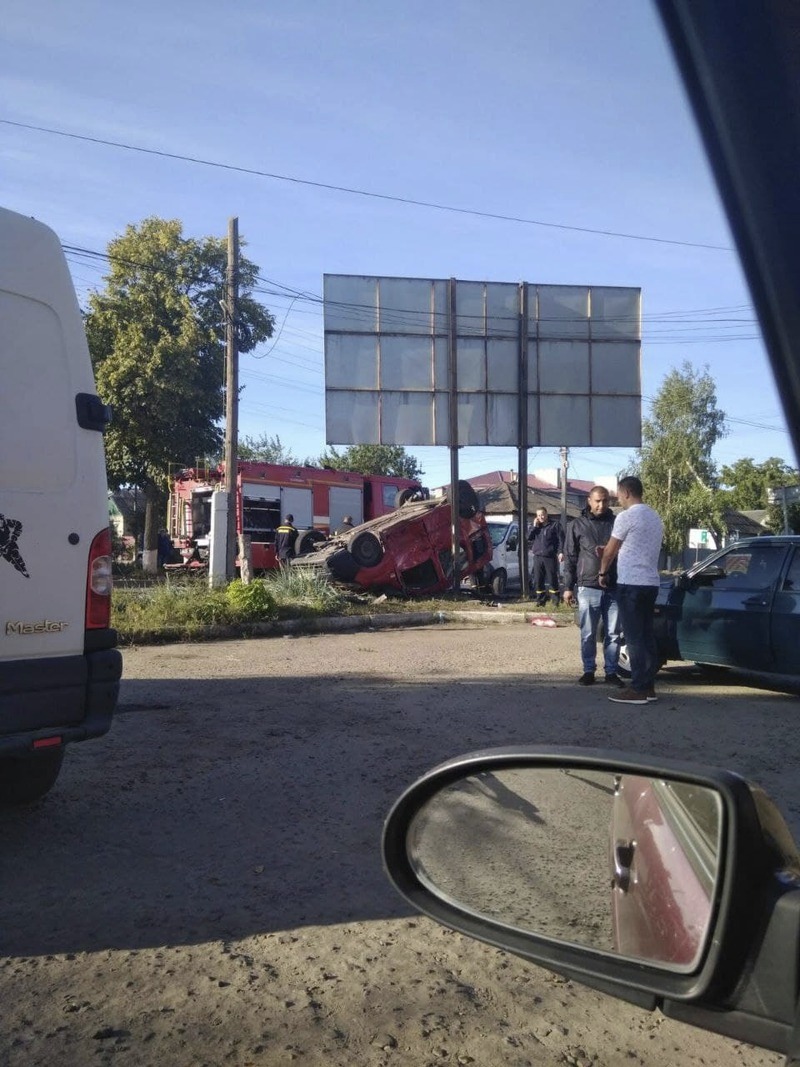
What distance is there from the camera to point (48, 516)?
13.9 feet

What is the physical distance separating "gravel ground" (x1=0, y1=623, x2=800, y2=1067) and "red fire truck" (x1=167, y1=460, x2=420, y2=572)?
13.9 meters

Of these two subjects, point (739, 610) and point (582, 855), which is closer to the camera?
point (582, 855)

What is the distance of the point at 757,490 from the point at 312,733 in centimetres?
4530

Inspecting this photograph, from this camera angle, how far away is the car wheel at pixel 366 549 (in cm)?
1672

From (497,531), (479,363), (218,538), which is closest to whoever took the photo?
(218,538)

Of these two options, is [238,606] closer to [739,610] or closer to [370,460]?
[739,610]

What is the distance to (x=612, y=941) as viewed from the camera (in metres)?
1.63

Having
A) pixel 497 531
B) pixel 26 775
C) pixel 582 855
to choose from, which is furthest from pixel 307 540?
pixel 582 855

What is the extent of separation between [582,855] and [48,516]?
312 cm

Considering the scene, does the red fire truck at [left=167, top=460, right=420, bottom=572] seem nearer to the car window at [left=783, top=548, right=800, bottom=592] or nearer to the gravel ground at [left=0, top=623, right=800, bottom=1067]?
the car window at [left=783, top=548, right=800, bottom=592]

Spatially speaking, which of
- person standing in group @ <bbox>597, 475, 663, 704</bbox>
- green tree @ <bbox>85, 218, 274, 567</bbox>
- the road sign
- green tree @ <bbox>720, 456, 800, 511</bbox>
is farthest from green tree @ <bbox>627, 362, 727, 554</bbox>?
person standing in group @ <bbox>597, 475, 663, 704</bbox>

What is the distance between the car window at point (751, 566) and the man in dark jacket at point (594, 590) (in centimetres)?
106

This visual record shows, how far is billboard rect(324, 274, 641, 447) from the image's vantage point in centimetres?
1838

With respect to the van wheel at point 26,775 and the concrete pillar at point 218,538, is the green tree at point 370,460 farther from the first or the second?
the van wheel at point 26,775
